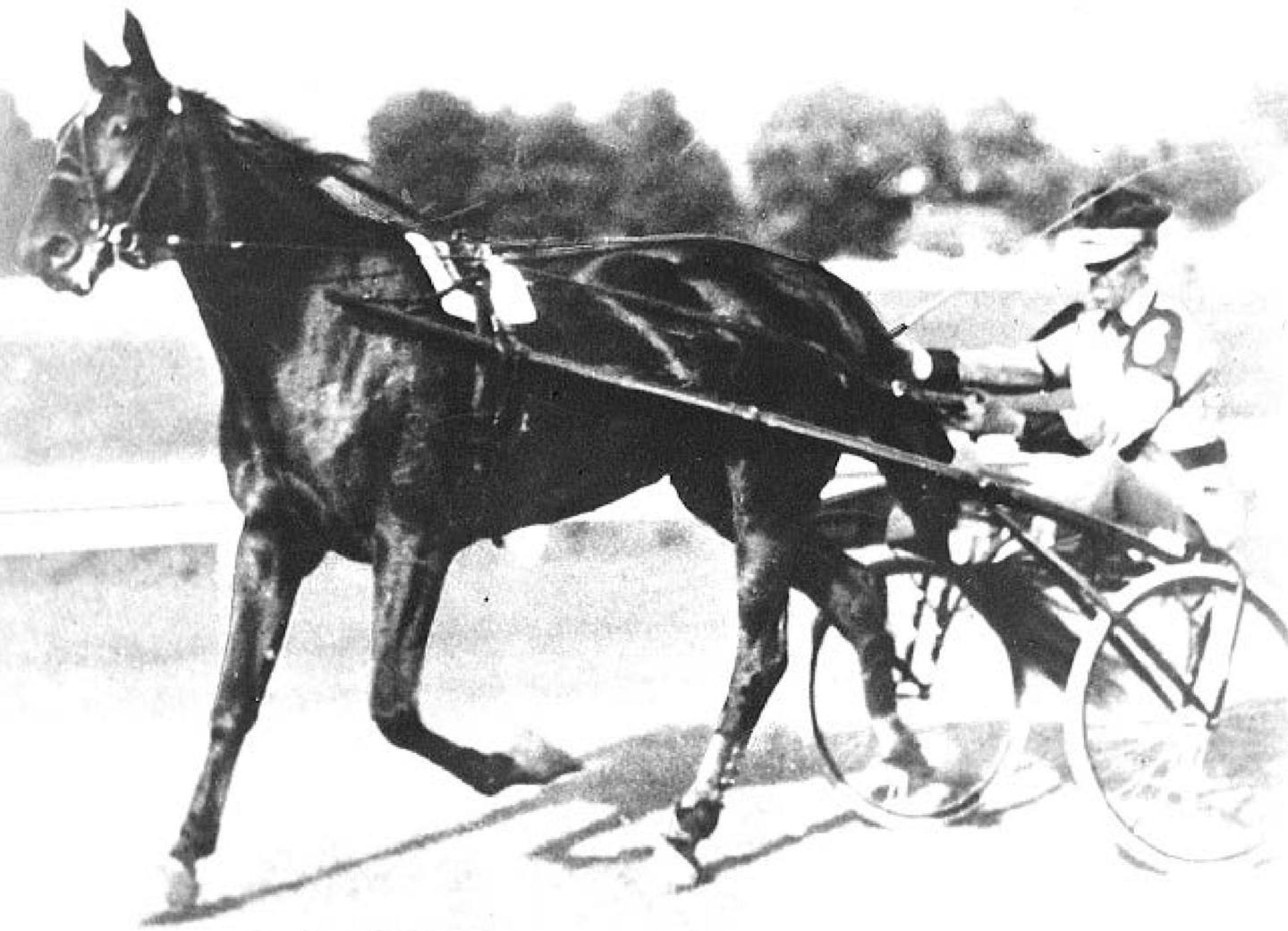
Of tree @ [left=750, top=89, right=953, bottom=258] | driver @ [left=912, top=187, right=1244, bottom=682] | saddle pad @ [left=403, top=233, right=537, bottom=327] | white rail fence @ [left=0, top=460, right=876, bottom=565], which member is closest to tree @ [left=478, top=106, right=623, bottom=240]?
saddle pad @ [left=403, top=233, right=537, bottom=327]

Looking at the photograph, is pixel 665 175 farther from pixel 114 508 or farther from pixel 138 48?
pixel 114 508

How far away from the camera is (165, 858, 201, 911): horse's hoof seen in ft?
11.7

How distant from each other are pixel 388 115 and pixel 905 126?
1.51m

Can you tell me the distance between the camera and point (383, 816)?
401cm

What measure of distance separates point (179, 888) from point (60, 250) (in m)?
1.55

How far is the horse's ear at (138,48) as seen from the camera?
136 inches

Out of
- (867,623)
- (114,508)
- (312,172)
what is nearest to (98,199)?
(312,172)

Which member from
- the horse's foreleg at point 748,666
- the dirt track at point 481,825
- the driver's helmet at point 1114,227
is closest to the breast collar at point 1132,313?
the driver's helmet at point 1114,227

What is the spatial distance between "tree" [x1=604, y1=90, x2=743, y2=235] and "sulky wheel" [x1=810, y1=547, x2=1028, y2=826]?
43.4 inches

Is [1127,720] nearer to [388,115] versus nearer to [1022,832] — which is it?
[1022,832]

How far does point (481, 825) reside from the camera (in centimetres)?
401

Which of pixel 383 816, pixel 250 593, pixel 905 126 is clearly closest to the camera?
pixel 250 593

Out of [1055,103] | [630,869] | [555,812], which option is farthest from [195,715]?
[1055,103]

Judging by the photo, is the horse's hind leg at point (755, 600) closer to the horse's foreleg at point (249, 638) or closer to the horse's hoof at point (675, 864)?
the horse's hoof at point (675, 864)
